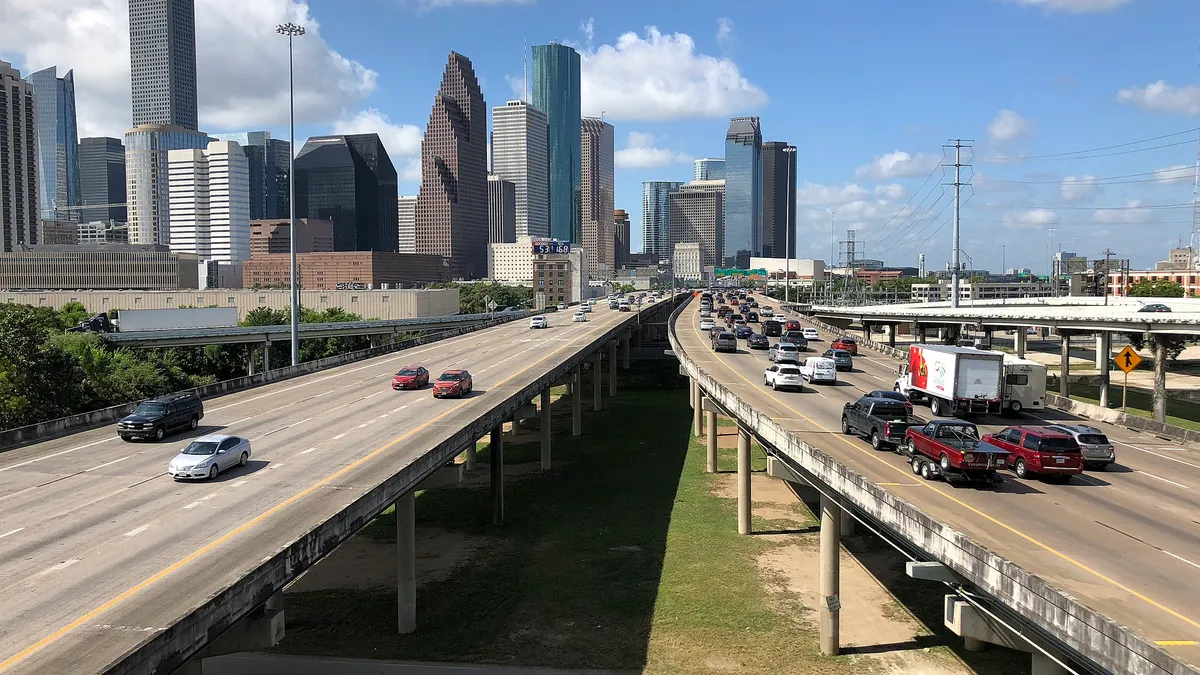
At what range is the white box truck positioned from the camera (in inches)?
1444

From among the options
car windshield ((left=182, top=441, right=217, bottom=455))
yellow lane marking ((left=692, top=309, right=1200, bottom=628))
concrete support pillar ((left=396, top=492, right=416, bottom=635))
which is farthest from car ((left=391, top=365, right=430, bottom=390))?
yellow lane marking ((left=692, top=309, right=1200, bottom=628))

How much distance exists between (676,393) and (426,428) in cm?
6540

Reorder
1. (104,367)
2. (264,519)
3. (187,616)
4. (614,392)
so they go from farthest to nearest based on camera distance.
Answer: (614,392), (104,367), (264,519), (187,616)

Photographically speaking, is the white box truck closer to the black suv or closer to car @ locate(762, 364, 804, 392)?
A: car @ locate(762, 364, 804, 392)

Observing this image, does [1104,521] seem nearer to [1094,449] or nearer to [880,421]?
[1094,449]

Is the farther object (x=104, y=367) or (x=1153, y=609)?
(x=104, y=367)

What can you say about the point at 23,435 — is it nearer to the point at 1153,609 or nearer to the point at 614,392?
the point at 1153,609

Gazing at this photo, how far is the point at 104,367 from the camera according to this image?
71625 millimetres

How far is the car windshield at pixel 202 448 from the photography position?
88.2 feet

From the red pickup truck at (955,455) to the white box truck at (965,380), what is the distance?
36.4 ft

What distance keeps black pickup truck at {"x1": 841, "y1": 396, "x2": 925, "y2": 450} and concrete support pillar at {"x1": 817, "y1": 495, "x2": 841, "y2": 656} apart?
12.1 feet

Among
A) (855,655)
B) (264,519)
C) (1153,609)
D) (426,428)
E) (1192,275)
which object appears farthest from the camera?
Result: (1192,275)

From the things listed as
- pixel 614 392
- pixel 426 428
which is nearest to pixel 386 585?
pixel 426 428

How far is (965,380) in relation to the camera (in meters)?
36.9
